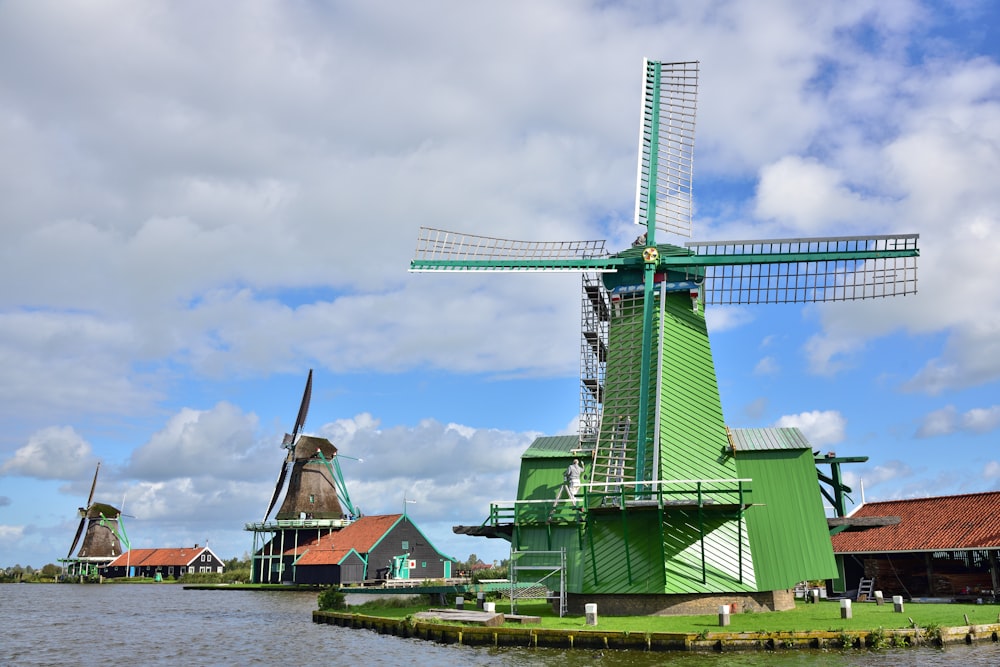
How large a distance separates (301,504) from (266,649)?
42.8m

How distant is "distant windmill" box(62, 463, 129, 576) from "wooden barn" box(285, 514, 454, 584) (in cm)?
3534

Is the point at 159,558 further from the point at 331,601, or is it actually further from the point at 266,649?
the point at 266,649

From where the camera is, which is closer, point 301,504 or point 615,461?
point 615,461

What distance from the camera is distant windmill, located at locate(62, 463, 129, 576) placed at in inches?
3469

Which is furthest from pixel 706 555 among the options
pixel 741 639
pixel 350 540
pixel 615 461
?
pixel 350 540

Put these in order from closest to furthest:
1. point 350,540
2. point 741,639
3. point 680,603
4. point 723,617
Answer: point 741,639 → point 723,617 → point 680,603 → point 350,540

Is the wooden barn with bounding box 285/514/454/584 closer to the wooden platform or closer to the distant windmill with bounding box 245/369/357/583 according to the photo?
the distant windmill with bounding box 245/369/357/583

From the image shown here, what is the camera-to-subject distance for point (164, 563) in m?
88.0

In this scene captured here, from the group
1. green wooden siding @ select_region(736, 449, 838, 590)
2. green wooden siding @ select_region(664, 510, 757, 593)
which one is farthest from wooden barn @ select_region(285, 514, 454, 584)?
green wooden siding @ select_region(664, 510, 757, 593)

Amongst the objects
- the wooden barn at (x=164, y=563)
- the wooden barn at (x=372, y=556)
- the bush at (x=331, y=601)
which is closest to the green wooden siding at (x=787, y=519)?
the bush at (x=331, y=601)

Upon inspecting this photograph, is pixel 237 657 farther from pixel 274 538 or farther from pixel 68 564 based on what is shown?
pixel 68 564

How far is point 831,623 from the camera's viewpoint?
69.5 ft

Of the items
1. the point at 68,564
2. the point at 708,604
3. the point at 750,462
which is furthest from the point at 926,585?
the point at 68,564

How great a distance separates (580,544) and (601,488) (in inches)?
69.2
